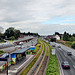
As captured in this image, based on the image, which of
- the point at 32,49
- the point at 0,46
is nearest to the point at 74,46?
the point at 32,49

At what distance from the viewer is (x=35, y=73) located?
23.3 meters

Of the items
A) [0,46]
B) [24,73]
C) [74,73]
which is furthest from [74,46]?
[24,73]

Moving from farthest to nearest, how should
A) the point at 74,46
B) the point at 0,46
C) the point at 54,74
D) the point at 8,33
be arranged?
the point at 8,33
the point at 74,46
the point at 0,46
the point at 54,74

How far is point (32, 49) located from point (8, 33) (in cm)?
9761

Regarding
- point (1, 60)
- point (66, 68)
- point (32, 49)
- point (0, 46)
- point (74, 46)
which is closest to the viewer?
point (1, 60)

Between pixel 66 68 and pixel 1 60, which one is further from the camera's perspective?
pixel 66 68

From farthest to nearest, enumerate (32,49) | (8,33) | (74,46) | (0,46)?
1. (8,33)
2. (74,46)
3. (0,46)
4. (32,49)

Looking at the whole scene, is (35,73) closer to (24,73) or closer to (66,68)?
(24,73)

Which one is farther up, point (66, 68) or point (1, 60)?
point (1, 60)

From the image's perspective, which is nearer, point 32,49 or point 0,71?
point 0,71

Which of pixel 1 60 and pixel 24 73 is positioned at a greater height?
pixel 1 60

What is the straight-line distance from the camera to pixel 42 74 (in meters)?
22.9

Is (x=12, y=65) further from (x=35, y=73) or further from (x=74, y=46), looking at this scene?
(x=74, y=46)

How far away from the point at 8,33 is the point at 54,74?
5020 inches
